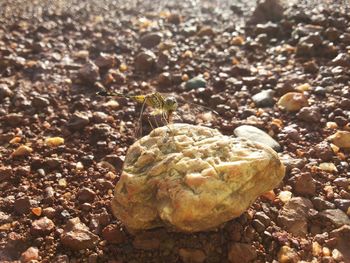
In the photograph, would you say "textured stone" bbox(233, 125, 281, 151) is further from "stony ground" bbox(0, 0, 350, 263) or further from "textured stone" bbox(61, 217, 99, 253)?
"textured stone" bbox(61, 217, 99, 253)

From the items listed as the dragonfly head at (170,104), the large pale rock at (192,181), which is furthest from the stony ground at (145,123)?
the dragonfly head at (170,104)

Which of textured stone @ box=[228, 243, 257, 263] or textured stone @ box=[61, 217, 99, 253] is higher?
textured stone @ box=[228, 243, 257, 263]

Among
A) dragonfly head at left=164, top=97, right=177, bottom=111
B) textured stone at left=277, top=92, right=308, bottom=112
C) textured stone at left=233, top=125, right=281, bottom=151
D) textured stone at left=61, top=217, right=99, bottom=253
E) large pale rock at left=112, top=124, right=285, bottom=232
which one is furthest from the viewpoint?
textured stone at left=277, top=92, right=308, bottom=112

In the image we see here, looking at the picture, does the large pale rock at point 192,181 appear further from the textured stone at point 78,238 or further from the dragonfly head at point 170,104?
the dragonfly head at point 170,104

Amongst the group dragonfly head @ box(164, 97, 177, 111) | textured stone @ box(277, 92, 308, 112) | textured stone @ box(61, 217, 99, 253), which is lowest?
textured stone @ box(61, 217, 99, 253)

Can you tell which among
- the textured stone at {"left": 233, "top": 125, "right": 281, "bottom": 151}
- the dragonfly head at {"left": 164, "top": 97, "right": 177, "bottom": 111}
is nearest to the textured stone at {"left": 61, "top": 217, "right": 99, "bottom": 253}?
the dragonfly head at {"left": 164, "top": 97, "right": 177, "bottom": 111}

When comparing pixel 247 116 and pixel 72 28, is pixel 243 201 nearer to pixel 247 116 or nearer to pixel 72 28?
pixel 247 116

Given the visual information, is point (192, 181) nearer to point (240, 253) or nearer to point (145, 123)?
point (240, 253)

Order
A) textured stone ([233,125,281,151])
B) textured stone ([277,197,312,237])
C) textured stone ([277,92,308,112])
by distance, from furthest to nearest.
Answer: textured stone ([277,92,308,112]) → textured stone ([233,125,281,151]) → textured stone ([277,197,312,237])
